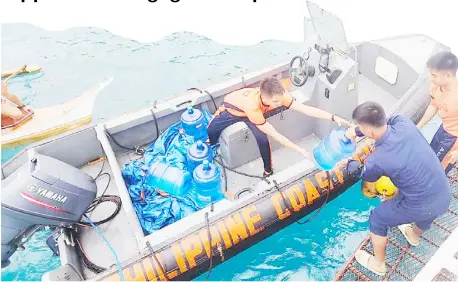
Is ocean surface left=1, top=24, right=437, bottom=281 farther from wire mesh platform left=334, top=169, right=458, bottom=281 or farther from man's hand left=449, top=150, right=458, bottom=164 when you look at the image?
man's hand left=449, top=150, right=458, bottom=164

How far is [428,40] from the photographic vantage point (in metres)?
4.76

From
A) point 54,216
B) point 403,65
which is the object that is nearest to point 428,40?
point 403,65

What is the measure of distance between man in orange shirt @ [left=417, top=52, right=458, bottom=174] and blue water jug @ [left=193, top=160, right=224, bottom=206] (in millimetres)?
1718

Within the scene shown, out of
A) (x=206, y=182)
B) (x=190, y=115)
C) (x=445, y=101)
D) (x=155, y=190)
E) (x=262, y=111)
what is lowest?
(x=155, y=190)

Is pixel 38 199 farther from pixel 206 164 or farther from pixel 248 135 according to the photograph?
pixel 248 135

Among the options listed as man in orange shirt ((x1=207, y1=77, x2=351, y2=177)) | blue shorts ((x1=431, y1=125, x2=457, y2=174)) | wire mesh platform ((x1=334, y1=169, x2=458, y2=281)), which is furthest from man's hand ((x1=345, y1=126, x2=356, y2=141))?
wire mesh platform ((x1=334, y1=169, x2=458, y2=281))

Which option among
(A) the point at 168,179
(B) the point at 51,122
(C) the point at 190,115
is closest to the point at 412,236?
(A) the point at 168,179

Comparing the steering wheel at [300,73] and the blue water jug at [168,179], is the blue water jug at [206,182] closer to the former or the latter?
the blue water jug at [168,179]

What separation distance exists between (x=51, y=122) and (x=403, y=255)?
394cm

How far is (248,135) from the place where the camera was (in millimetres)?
4047

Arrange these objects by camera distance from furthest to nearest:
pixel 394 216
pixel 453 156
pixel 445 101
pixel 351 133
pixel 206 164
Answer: pixel 206 164 < pixel 453 156 < pixel 445 101 < pixel 351 133 < pixel 394 216

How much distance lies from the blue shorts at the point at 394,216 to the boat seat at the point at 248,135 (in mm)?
1353

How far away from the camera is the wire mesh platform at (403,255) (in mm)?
3432

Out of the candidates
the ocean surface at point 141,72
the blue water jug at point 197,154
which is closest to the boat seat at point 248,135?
the blue water jug at point 197,154
